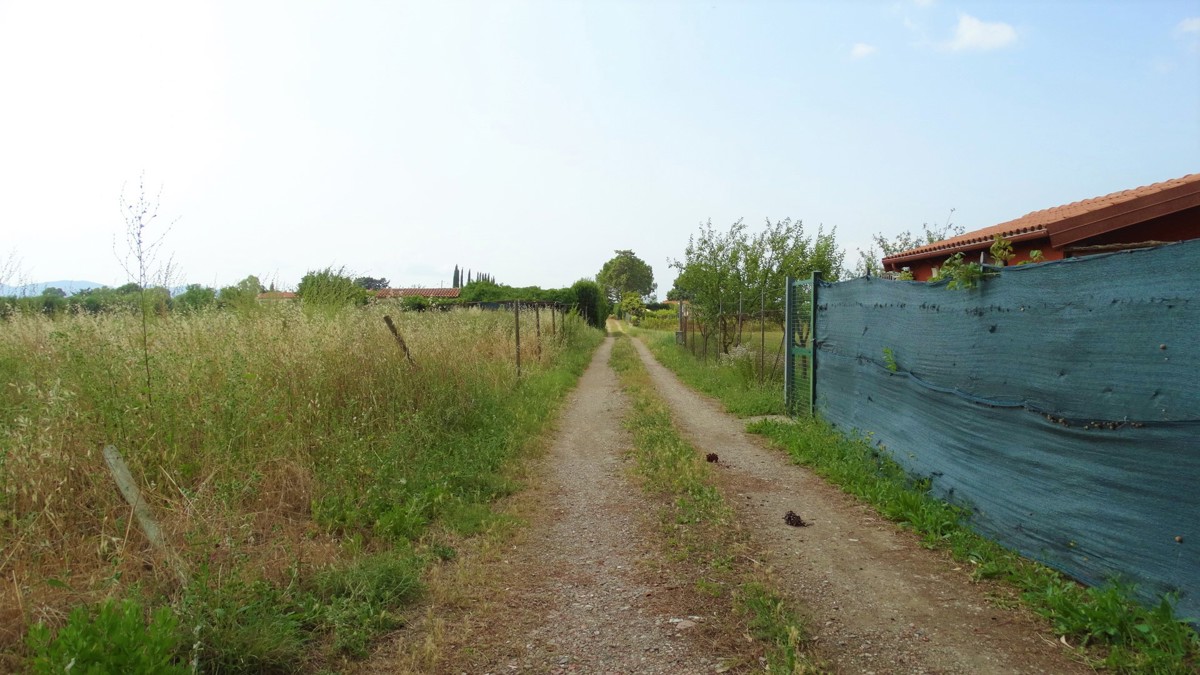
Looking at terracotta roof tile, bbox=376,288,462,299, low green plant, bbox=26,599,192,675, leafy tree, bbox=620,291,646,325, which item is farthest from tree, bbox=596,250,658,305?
low green plant, bbox=26,599,192,675

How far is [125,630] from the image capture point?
249cm

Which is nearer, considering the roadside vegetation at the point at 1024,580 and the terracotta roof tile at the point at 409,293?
the roadside vegetation at the point at 1024,580

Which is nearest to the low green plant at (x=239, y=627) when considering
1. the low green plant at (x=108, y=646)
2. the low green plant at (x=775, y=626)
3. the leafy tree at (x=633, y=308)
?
the low green plant at (x=108, y=646)

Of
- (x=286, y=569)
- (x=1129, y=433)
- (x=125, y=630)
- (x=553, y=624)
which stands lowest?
(x=553, y=624)

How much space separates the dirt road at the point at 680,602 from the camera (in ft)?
10.3

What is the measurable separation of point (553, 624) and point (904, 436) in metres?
3.72

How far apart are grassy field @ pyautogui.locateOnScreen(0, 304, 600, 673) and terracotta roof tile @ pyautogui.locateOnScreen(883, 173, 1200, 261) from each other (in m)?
7.06

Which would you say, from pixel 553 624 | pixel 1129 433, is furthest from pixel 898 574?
pixel 553 624

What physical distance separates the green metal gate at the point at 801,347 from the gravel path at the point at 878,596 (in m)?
3.14

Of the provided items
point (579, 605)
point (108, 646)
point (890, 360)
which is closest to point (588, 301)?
point (890, 360)

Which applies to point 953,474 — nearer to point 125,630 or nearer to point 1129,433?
point 1129,433

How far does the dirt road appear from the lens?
10.3 ft

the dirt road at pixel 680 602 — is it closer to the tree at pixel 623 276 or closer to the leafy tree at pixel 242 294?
the leafy tree at pixel 242 294

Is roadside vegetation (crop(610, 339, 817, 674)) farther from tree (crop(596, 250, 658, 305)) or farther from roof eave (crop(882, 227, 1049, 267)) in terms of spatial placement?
tree (crop(596, 250, 658, 305))
